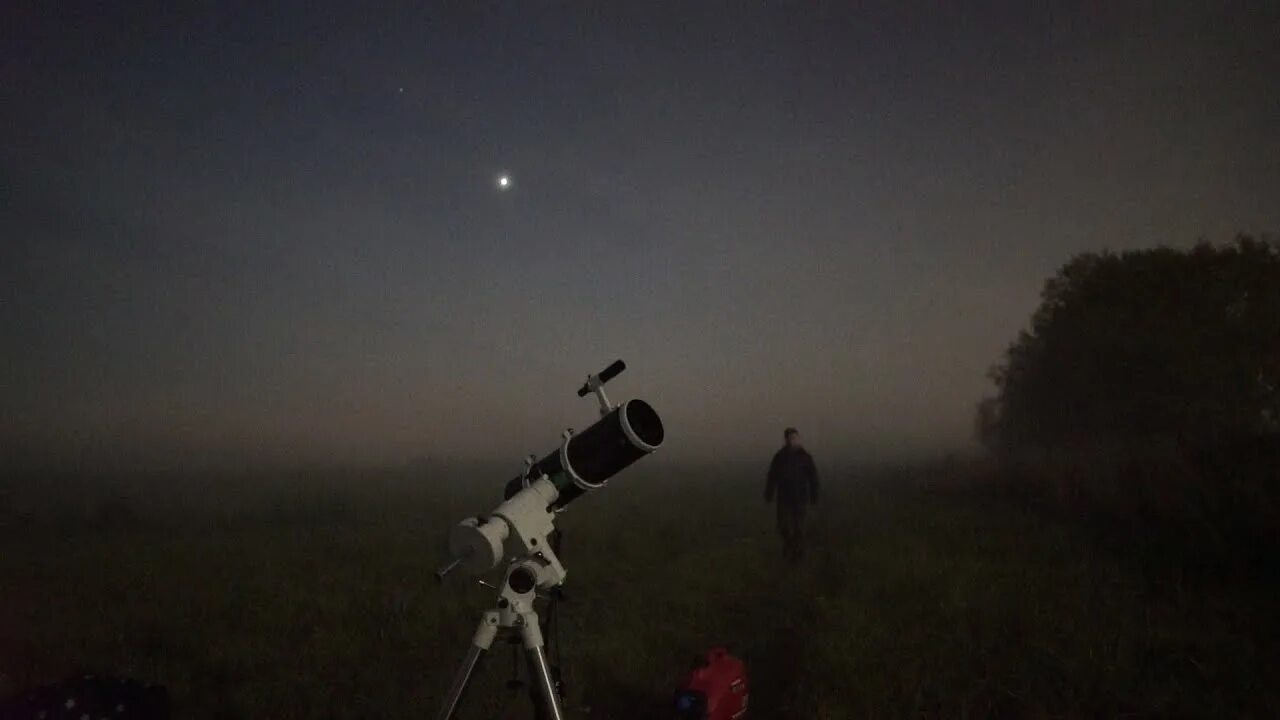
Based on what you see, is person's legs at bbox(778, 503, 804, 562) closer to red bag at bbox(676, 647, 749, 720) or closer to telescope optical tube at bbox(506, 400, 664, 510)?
red bag at bbox(676, 647, 749, 720)

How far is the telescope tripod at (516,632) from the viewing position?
313cm

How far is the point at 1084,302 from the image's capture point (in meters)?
→ 24.9

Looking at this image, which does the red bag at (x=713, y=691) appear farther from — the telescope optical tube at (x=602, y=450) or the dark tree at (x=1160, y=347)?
the dark tree at (x=1160, y=347)

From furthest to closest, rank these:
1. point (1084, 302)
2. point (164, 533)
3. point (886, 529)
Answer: point (1084, 302)
point (164, 533)
point (886, 529)

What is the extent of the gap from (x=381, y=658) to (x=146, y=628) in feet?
10.4

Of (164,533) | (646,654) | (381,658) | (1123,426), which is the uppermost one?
(164,533)

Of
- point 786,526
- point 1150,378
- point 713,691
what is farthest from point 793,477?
point 1150,378

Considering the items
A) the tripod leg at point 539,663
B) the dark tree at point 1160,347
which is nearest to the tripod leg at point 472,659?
the tripod leg at point 539,663

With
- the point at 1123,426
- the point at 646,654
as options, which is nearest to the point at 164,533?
the point at 646,654

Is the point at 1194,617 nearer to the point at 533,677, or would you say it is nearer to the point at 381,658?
the point at 533,677

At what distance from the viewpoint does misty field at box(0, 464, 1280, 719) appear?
5.38 metres

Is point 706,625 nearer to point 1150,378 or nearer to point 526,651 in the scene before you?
point 526,651

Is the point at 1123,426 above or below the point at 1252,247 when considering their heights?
below

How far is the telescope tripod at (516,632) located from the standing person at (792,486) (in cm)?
824
